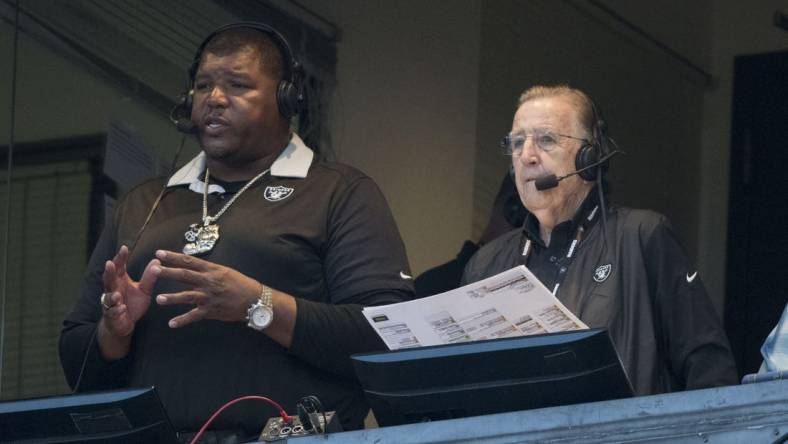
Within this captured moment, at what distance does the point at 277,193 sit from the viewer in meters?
3.13

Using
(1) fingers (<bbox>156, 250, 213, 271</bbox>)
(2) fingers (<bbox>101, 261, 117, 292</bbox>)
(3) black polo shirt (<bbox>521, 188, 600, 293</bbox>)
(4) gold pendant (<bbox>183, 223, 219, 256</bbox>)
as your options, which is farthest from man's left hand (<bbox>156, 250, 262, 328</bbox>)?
(3) black polo shirt (<bbox>521, 188, 600, 293</bbox>)

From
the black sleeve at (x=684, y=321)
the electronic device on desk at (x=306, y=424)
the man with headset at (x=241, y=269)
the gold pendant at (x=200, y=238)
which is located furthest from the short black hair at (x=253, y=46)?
the electronic device on desk at (x=306, y=424)

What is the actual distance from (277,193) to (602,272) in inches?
25.1

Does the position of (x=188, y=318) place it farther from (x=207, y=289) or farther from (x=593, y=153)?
(x=593, y=153)

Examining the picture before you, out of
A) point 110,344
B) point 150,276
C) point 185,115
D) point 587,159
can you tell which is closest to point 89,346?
point 110,344

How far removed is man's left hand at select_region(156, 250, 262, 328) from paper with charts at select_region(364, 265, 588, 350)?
0.90ft

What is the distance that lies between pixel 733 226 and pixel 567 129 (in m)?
2.94

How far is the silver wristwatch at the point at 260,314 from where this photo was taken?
9.27ft

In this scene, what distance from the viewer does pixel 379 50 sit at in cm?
520

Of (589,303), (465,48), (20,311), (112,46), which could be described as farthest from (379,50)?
(589,303)

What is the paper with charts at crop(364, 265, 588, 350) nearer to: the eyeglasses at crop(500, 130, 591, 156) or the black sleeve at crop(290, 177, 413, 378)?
the black sleeve at crop(290, 177, 413, 378)

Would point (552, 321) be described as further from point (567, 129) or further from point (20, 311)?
point (20, 311)

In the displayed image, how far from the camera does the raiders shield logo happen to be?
10.2 ft

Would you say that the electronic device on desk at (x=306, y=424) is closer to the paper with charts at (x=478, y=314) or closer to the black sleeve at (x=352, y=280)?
the paper with charts at (x=478, y=314)
